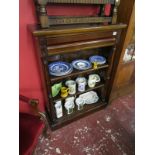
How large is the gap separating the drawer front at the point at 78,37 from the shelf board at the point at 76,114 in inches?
34.2

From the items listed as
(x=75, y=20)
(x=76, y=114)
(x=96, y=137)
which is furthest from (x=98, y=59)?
(x=96, y=137)

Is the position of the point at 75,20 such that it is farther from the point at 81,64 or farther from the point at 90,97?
the point at 90,97

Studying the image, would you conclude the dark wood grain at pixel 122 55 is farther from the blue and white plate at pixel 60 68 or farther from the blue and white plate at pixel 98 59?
the blue and white plate at pixel 60 68

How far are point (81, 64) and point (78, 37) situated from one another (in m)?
0.37

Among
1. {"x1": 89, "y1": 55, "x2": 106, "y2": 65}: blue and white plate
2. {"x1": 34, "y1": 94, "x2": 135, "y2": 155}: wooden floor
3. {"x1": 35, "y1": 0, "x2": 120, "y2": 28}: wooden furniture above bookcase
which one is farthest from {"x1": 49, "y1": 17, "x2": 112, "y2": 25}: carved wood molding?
{"x1": 34, "y1": 94, "x2": 135, "y2": 155}: wooden floor

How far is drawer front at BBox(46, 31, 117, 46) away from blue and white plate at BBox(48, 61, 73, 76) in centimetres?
28

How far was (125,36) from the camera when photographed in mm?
1221

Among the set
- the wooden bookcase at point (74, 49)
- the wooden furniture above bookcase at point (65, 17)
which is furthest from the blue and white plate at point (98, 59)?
the wooden furniture above bookcase at point (65, 17)

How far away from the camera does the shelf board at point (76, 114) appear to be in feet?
4.73

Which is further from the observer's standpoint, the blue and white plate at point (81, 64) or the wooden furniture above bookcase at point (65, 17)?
the blue and white plate at point (81, 64)
